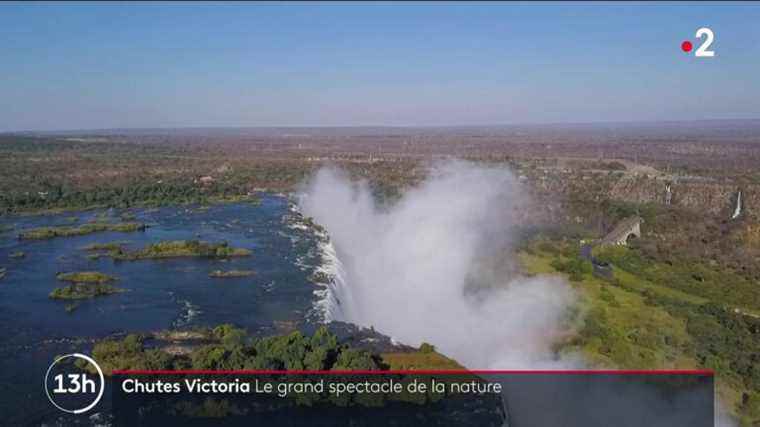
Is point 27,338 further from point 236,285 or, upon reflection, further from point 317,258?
point 317,258

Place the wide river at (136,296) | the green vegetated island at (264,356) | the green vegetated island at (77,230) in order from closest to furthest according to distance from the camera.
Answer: the green vegetated island at (264,356)
the wide river at (136,296)
the green vegetated island at (77,230)

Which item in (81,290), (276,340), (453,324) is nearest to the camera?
(276,340)

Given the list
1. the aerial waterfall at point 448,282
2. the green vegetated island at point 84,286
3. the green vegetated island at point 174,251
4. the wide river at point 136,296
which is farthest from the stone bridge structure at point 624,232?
the green vegetated island at point 84,286

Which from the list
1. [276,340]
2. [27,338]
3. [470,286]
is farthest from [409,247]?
[27,338]

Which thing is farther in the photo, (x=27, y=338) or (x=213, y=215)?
(x=213, y=215)

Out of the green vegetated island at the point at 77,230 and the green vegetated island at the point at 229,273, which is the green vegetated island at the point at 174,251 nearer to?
the green vegetated island at the point at 229,273

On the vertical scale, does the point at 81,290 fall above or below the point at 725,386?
above

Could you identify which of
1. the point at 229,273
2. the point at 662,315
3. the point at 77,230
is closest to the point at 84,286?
the point at 229,273

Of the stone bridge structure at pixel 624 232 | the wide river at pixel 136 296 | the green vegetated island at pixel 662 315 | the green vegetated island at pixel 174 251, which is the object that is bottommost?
the green vegetated island at pixel 662 315

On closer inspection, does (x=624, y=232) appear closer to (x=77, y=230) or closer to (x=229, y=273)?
(x=229, y=273)
